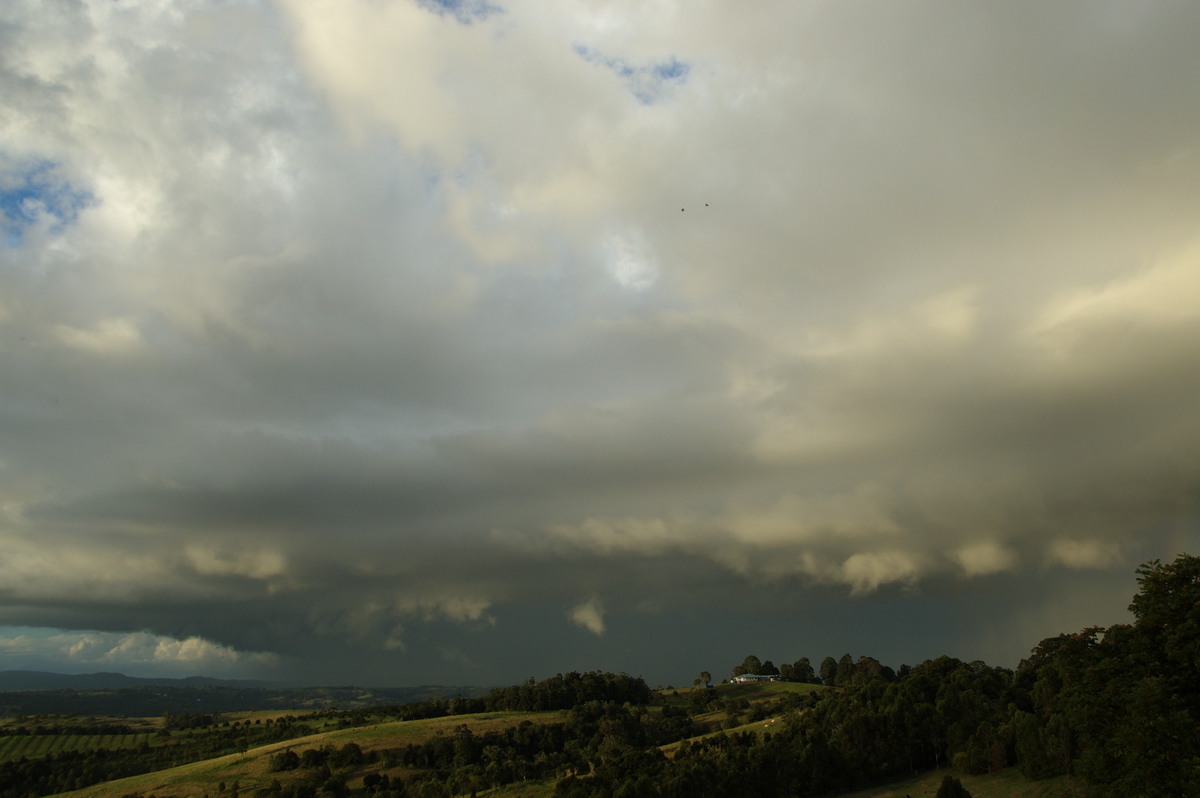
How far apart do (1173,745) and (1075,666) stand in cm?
1480

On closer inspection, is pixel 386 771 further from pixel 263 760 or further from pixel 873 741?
pixel 873 741

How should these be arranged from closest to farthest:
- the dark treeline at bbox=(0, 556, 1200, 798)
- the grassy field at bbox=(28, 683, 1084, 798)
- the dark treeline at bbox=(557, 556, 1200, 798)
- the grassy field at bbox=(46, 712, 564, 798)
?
the dark treeline at bbox=(557, 556, 1200, 798) < the dark treeline at bbox=(0, 556, 1200, 798) < the grassy field at bbox=(28, 683, 1084, 798) < the grassy field at bbox=(46, 712, 564, 798)

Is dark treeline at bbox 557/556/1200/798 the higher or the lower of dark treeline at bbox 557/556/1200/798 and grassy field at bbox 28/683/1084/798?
the higher

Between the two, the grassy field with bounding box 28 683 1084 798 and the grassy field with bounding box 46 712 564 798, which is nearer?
the grassy field with bounding box 28 683 1084 798

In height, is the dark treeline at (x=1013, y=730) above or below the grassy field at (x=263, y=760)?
above

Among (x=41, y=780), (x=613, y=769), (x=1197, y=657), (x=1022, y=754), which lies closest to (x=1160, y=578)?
(x=1197, y=657)

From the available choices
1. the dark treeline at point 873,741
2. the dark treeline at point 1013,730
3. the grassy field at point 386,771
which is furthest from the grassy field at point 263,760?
the dark treeline at point 1013,730

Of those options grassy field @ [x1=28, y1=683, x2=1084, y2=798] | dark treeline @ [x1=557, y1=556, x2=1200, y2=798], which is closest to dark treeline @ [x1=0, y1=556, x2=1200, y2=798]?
dark treeline @ [x1=557, y1=556, x2=1200, y2=798]

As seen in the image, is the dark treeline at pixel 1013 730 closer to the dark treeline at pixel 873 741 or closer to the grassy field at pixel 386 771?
the dark treeline at pixel 873 741

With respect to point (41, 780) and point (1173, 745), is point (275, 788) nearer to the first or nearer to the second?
point (41, 780)

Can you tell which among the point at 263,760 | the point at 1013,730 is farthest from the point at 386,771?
the point at 1013,730

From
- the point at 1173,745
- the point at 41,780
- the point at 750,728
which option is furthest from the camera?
the point at 41,780

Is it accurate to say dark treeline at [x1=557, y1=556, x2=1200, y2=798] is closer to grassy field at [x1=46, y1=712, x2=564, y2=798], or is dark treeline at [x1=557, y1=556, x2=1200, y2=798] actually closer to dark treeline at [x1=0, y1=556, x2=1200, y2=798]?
dark treeline at [x1=0, y1=556, x2=1200, y2=798]

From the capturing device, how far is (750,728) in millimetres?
156000
